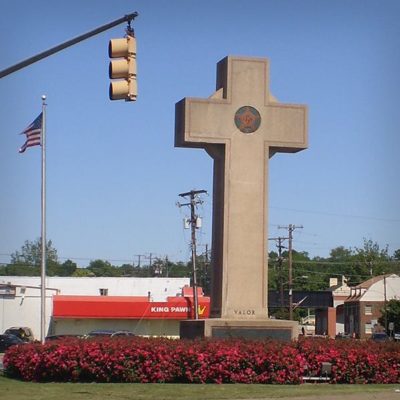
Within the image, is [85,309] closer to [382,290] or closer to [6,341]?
[6,341]

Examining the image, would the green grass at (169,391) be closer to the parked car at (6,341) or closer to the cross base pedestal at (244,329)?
the cross base pedestal at (244,329)

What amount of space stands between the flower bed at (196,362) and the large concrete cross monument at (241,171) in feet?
7.72

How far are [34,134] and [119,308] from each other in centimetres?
3447

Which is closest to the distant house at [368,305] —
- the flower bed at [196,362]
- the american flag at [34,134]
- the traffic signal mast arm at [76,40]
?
the american flag at [34,134]

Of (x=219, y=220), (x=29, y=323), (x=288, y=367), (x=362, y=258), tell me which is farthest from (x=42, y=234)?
(x=362, y=258)

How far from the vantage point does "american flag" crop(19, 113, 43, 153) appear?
33531mm

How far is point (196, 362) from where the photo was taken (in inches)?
849

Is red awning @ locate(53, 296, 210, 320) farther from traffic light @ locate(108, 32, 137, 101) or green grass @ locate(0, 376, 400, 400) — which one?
traffic light @ locate(108, 32, 137, 101)

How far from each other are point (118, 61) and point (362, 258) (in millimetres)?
141028

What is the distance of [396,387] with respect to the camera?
21453 mm

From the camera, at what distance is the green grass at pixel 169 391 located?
1886 centimetres

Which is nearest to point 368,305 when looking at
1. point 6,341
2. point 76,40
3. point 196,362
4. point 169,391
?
point 6,341

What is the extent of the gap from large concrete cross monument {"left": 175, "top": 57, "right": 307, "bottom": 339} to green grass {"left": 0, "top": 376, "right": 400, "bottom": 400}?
381 cm

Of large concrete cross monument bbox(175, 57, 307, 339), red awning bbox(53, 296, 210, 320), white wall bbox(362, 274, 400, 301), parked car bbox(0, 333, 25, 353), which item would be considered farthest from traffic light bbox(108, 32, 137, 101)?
white wall bbox(362, 274, 400, 301)
